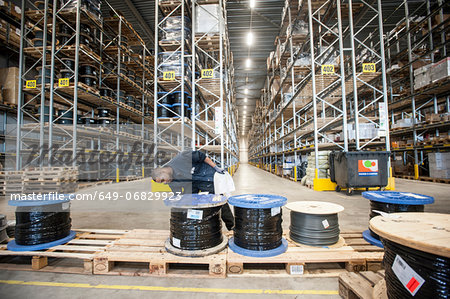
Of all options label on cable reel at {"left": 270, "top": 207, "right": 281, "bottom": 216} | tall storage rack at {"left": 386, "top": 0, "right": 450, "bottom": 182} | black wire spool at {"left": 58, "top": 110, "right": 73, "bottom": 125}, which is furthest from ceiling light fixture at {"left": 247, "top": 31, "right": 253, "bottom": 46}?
label on cable reel at {"left": 270, "top": 207, "right": 281, "bottom": 216}

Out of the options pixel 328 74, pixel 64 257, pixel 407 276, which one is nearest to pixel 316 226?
pixel 407 276

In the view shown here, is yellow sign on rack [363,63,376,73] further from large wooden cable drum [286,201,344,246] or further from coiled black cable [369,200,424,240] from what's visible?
large wooden cable drum [286,201,344,246]

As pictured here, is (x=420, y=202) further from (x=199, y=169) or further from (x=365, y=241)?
(x=199, y=169)

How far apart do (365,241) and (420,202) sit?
0.72 metres

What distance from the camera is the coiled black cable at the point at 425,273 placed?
1030 mm

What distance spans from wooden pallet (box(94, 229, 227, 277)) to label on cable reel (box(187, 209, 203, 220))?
386mm

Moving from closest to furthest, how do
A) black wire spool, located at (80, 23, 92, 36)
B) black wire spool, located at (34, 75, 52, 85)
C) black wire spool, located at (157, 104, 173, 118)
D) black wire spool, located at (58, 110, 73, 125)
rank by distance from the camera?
black wire spool, located at (157, 104, 173, 118)
black wire spool, located at (58, 110, 73, 125)
black wire spool, located at (34, 75, 52, 85)
black wire spool, located at (80, 23, 92, 36)

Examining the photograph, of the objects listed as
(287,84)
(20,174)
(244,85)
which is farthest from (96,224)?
(244,85)

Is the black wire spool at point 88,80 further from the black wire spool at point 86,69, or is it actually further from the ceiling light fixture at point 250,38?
the ceiling light fixture at point 250,38

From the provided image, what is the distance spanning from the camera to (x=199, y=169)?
9.70ft

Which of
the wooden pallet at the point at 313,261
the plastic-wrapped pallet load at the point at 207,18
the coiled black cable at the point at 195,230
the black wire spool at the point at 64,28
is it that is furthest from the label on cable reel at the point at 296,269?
the black wire spool at the point at 64,28

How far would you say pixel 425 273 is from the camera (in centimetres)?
109

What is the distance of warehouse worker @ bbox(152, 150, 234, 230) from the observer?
2729 mm

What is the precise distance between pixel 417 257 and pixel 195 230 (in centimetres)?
174
